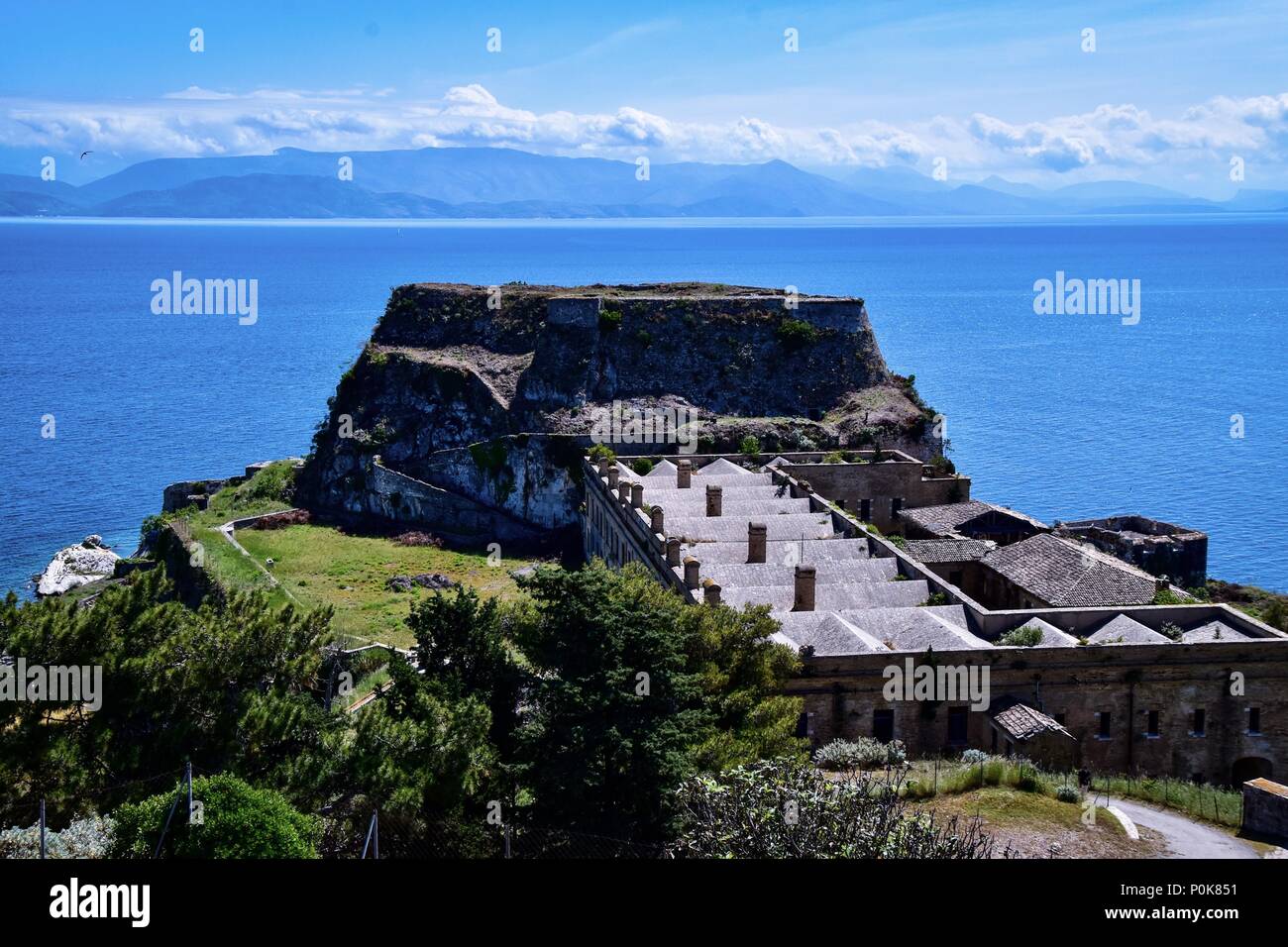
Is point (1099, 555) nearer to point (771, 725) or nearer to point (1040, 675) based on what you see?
point (1040, 675)

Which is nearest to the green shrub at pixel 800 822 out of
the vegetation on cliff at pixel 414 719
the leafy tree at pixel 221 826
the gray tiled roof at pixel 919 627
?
the vegetation on cliff at pixel 414 719

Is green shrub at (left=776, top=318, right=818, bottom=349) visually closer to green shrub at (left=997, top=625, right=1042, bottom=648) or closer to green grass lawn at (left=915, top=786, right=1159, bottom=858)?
green shrub at (left=997, top=625, right=1042, bottom=648)

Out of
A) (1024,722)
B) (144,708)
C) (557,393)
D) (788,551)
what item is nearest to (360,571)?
(557,393)

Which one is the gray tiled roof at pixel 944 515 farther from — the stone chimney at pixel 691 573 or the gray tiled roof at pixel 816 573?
the stone chimney at pixel 691 573

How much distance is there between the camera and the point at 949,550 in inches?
1919

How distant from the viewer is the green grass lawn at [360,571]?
53594 millimetres

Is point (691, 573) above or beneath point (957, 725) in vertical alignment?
above

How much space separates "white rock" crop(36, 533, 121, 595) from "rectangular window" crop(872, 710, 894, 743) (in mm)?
46729

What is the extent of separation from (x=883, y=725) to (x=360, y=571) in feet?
115

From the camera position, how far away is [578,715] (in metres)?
26.8

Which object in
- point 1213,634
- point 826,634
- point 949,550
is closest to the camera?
point 826,634

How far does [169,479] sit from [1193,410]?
97.1m

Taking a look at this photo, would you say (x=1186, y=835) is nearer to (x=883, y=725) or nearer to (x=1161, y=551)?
(x=883, y=725)
